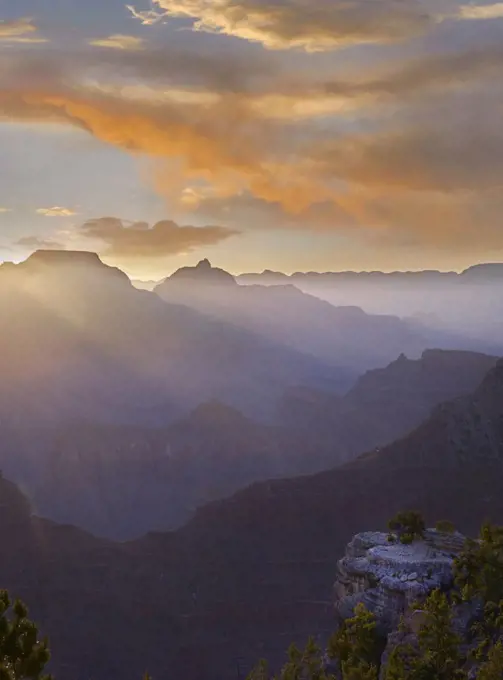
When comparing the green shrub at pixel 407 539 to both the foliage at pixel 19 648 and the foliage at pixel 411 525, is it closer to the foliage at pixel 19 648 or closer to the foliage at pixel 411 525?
the foliage at pixel 411 525

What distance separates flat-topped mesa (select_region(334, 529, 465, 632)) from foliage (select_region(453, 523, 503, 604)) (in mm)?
1743

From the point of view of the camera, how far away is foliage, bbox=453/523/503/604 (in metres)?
27.6

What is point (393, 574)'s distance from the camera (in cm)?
3266

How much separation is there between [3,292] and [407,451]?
412ft

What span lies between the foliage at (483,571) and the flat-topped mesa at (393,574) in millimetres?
1743

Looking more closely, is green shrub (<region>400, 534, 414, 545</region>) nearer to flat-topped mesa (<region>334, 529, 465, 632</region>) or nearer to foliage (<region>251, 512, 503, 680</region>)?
flat-topped mesa (<region>334, 529, 465, 632</region>)

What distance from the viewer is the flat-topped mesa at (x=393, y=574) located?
102ft

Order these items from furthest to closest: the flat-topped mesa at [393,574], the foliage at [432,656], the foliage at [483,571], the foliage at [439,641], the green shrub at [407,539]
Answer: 1. the green shrub at [407,539]
2. the flat-topped mesa at [393,574]
3. the foliage at [483,571]
4. the foliage at [439,641]
5. the foliage at [432,656]

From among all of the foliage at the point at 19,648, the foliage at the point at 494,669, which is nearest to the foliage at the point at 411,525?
the foliage at the point at 494,669

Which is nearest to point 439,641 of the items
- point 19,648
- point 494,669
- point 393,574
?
point 494,669

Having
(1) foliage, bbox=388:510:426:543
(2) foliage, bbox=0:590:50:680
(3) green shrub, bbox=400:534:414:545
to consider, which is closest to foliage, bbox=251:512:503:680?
(3) green shrub, bbox=400:534:414:545

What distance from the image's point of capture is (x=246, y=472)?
124 meters

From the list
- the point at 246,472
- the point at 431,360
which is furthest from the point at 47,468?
the point at 431,360

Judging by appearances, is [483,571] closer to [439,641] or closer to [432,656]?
[439,641]
